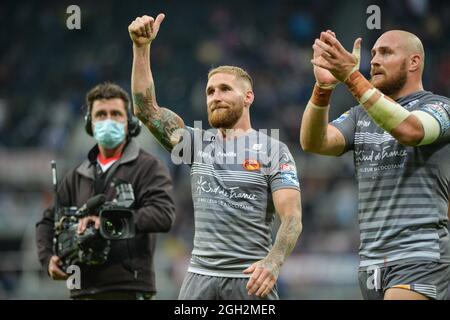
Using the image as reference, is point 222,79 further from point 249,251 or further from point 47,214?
point 47,214

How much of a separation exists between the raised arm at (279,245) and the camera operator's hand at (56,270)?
193 cm

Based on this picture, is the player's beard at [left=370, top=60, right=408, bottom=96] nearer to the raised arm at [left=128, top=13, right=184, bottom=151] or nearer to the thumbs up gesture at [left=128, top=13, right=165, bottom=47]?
the raised arm at [left=128, top=13, right=184, bottom=151]

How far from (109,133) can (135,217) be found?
2.37 feet

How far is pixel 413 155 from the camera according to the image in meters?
5.42

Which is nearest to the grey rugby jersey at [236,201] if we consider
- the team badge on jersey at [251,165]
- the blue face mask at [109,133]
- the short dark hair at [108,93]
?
the team badge on jersey at [251,165]

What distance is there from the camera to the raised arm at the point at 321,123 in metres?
5.51

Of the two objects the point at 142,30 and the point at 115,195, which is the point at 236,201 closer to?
the point at 142,30

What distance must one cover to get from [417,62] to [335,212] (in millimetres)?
9637

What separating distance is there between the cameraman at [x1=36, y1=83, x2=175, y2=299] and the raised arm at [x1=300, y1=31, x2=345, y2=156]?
1.48m

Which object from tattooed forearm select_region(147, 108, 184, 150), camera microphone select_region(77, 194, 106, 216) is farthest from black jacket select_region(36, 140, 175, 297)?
tattooed forearm select_region(147, 108, 184, 150)

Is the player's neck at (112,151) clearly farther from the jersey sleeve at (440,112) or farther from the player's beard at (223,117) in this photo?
the jersey sleeve at (440,112)

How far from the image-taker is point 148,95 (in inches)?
233

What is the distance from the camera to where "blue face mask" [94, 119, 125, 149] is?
6984mm
